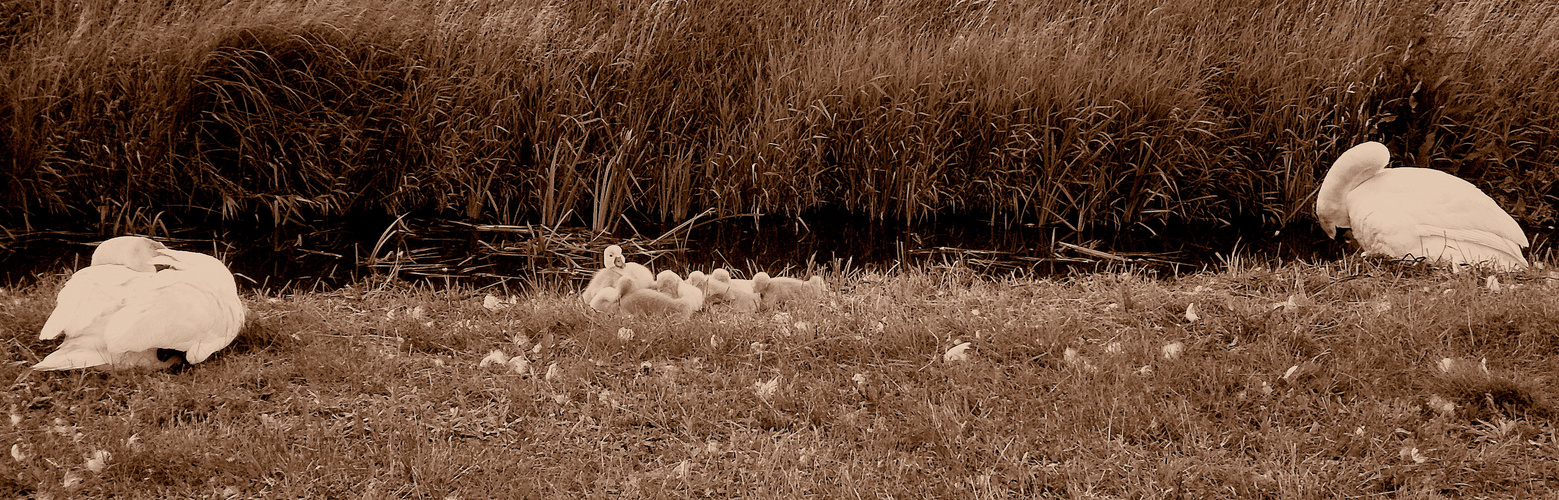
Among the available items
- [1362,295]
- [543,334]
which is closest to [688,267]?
[543,334]

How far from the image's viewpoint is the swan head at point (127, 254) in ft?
15.0

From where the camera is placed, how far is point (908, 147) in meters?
7.88

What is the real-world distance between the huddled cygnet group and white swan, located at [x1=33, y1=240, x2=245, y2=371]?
1471mm

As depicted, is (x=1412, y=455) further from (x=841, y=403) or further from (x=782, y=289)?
(x=782, y=289)

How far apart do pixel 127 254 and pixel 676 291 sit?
2188 mm

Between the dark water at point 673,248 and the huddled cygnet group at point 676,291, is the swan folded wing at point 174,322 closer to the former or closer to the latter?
the huddled cygnet group at point 676,291

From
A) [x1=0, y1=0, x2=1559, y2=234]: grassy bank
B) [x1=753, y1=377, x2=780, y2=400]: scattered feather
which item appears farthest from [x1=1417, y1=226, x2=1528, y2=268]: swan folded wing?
[x1=753, y1=377, x2=780, y2=400]: scattered feather

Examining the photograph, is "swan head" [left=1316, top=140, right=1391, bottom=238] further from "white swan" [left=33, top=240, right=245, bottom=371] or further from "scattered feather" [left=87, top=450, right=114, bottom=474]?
"scattered feather" [left=87, top=450, right=114, bottom=474]

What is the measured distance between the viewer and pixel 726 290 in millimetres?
5344

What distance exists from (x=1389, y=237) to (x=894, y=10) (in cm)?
421

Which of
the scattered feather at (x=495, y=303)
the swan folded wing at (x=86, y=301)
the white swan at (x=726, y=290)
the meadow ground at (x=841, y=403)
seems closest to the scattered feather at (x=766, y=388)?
the meadow ground at (x=841, y=403)

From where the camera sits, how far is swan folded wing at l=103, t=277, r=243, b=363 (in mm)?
4004

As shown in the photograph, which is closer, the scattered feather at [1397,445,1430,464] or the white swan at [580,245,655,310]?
the scattered feather at [1397,445,1430,464]

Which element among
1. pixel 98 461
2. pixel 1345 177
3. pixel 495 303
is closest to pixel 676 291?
pixel 495 303
